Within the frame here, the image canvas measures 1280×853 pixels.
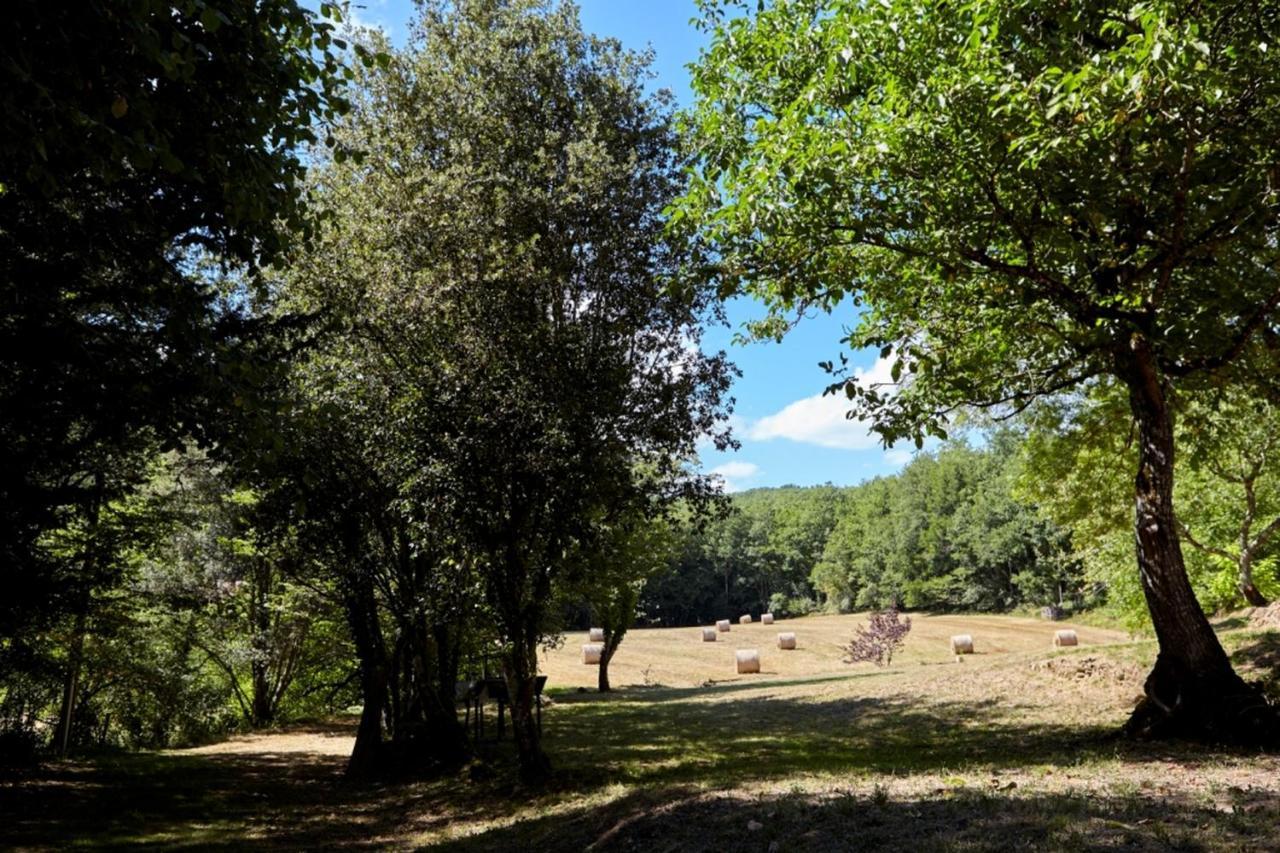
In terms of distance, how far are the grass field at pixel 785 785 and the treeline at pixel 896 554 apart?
175ft

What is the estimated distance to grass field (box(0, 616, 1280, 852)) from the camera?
18.8 feet

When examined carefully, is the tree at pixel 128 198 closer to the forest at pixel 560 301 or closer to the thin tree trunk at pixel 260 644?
the forest at pixel 560 301

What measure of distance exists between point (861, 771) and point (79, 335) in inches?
368

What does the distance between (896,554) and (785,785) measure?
9645 cm

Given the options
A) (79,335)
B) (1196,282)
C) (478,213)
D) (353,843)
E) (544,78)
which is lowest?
(353,843)

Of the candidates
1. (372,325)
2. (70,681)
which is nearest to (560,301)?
(372,325)

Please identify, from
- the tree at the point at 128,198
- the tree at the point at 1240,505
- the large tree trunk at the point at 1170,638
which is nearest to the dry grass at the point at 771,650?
the tree at the point at 1240,505

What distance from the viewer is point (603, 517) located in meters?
13.1

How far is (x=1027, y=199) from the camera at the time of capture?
28.7ft

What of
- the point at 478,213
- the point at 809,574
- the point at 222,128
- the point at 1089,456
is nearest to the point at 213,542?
the point at 478,213

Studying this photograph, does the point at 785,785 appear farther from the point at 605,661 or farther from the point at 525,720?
the point at 605,661

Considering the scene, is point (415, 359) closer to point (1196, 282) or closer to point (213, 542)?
point (1196, 282)

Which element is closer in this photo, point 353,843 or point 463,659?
point 353,843

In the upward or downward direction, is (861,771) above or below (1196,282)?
below
